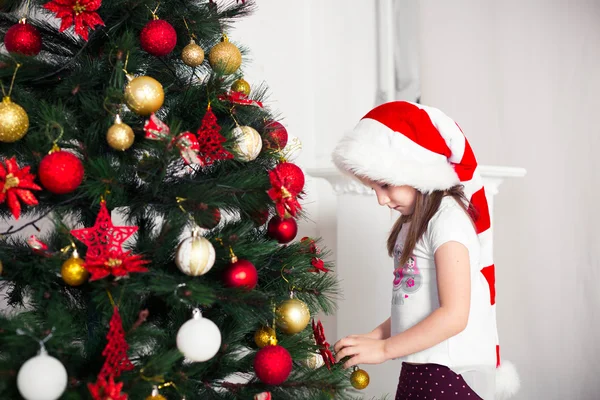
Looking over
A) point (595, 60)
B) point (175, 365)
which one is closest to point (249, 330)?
point (175, 365)

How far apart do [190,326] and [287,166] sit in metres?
0.29

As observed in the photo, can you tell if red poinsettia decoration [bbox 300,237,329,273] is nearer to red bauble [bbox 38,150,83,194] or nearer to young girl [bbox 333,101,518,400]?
young girl [bbox 333,101,518,400]

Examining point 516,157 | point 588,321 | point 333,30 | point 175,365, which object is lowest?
point 588,321

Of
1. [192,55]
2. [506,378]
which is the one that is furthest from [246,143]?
[506,378]

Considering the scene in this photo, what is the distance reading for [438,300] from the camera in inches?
45.0

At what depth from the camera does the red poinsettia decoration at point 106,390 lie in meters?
0.69

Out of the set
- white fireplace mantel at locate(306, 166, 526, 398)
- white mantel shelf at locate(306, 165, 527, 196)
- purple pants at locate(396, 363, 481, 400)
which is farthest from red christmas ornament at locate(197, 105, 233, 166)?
white fireplace mantel at locate(306, 166, 526, 398)

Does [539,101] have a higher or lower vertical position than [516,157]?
higher

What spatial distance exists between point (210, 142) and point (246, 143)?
0.07 meters

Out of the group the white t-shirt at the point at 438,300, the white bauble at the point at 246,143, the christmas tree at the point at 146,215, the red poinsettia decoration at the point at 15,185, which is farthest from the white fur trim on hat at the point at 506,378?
the red poinsettia decoration at the point at 15,185

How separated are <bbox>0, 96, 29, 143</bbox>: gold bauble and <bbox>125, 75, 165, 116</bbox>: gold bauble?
0.14m

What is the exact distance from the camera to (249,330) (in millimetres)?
955

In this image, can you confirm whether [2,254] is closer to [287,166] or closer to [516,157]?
[287,166]

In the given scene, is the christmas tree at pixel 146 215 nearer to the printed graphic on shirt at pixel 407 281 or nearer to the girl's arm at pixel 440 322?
the girl's arm at pixel 440 322
